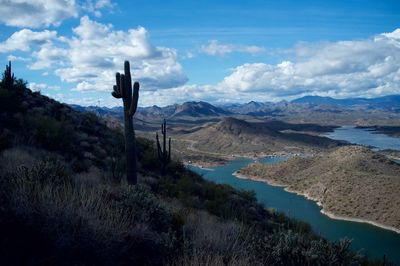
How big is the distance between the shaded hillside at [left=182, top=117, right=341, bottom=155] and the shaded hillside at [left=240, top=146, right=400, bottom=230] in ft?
179

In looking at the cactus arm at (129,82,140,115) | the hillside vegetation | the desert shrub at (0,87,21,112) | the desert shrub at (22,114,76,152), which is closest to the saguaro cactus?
the cactus arm at (129,82,140,115)

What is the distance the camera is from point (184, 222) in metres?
7.58

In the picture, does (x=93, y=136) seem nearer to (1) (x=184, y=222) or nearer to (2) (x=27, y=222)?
(1) (x=184, y=222)

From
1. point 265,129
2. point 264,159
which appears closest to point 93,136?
point 264,159

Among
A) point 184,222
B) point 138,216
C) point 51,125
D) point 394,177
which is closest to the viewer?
point 138,216

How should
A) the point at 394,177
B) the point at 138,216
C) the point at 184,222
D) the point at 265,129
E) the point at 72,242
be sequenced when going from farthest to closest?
the point at 265,129 → the point at 394,177 → the point at 184,222 → the point at 138,216 → the point at 72,242

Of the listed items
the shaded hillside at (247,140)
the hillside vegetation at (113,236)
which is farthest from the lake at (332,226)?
the shaded hillside at (247,140)

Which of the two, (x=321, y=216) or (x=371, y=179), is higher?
(x=371, y=179)

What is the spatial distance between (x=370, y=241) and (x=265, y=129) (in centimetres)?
14038

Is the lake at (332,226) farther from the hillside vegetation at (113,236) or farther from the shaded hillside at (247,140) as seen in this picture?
the shaded hillside at (247,140)

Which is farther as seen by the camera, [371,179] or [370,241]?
[371,179]

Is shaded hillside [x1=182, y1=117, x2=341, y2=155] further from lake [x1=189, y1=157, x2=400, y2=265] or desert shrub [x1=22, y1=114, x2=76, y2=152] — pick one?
desert shrub [x1=22, y1=114, x2=76, y2=152]

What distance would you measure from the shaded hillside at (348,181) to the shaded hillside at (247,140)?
54.6m

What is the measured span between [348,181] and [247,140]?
98524 millimetres
